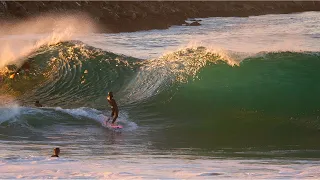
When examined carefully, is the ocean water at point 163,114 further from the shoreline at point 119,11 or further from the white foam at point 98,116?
the shoreline at point 119,11

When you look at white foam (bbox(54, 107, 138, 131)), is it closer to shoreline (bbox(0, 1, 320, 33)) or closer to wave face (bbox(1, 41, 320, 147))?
wave face (bbox(1, 41, 320, 147))

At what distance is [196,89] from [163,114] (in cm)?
165

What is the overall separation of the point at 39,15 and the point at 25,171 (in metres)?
35.8

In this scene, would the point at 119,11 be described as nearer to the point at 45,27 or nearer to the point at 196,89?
the point at 45,27

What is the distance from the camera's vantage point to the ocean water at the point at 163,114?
28.0 feet

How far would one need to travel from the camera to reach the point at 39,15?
42625mm

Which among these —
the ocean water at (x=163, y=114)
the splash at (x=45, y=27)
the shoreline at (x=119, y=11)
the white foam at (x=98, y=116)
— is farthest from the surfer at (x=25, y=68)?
the shoreline at (x=119, y=11)

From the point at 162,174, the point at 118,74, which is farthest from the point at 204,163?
the point at 118,74

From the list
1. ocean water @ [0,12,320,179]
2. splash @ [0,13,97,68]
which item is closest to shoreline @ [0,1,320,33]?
splash @ [0,13,97,68]

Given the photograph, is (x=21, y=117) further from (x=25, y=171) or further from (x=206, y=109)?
(x=25, y=171)

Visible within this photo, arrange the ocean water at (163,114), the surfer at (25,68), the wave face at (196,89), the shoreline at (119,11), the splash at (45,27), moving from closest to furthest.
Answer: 1. the ocean water at (163,114)
2. the wave face at (196,89)
3. the surfer at (25,68)
4. the splash at (45,27)
5. the shoreline at (119,11)

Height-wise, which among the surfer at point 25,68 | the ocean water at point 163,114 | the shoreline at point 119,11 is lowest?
the ocean water at point 163,114

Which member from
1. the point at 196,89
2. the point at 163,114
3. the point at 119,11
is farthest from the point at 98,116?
the point at 119,11

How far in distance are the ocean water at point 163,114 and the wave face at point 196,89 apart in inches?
0.9
